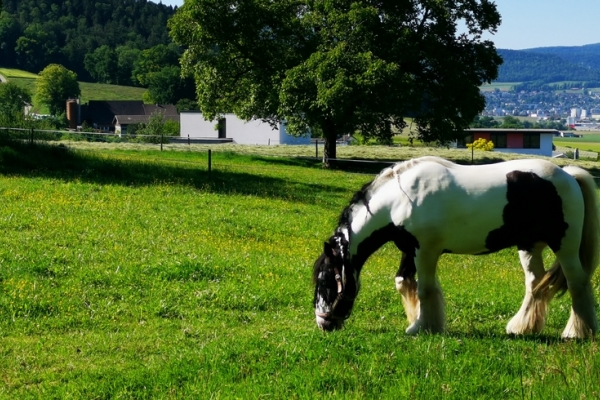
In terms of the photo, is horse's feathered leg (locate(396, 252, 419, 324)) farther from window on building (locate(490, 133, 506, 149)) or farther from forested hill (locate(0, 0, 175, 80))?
forested hill (locate(0, 0, 175, 80))

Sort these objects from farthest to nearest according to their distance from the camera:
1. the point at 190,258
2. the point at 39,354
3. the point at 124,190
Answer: the point at 124,190, the point at 190,258, the point at 39,354

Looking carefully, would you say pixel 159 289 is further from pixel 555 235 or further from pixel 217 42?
pixel 217 42

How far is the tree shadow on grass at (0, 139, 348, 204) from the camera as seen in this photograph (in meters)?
22.0

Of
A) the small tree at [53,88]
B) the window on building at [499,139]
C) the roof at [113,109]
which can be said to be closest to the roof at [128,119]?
the roof at [113,109]

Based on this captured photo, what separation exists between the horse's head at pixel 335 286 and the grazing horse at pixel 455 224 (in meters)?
0.01

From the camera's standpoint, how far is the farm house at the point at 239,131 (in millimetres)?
78938

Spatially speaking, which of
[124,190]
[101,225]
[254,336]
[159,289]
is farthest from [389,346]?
[124,190]

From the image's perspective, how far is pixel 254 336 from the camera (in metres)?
7.58

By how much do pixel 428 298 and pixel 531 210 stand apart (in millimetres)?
1415

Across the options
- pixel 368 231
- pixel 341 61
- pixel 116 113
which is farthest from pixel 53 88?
pixel 368 231

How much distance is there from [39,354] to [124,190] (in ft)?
41.7

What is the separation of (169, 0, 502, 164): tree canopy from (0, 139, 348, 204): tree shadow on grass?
11.2m

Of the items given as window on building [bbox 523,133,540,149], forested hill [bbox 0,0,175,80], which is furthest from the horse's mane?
forested hill [bbox 0,0,175,80]

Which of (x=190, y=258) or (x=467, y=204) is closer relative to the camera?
(x=467, y=204)
